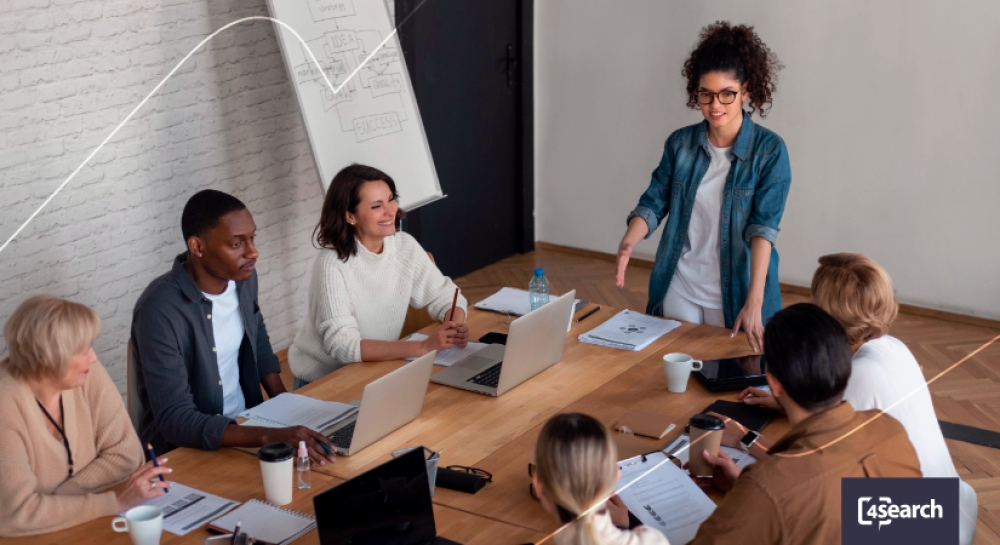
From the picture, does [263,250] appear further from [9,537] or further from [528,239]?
[9,537]

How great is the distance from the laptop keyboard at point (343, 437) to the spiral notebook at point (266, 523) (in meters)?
0.28

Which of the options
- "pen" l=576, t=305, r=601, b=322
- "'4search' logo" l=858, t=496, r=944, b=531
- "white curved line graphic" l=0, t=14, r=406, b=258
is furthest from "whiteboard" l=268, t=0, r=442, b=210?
"'4search' logo" l=858, t=496, r=944, b=531

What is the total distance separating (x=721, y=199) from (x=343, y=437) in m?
1.51

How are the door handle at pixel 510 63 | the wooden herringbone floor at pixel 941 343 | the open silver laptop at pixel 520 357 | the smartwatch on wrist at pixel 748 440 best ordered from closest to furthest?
the smartwatch on wrist at pixel 748 440
the open silver laptop at pixel 520 357
the wooden herringbone floor at pixel 941 343
the door handle at pixel 510 63

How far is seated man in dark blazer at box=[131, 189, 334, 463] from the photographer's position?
7.62 ft

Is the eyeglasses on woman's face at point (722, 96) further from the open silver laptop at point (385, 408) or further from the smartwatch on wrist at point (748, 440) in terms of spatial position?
the open silver laptop at point (385, 408)

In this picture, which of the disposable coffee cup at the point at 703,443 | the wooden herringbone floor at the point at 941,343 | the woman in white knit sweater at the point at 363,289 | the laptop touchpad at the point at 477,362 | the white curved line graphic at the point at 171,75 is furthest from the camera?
the white curved line graphic at the point at 171,75

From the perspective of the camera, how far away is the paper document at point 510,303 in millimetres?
3281

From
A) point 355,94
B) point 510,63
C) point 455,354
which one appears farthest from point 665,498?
point 510,63

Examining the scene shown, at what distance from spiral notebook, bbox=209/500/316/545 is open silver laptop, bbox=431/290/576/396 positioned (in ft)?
2.36

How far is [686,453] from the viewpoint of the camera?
7.38 ft

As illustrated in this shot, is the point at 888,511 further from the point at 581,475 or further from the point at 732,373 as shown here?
the point at 732,373

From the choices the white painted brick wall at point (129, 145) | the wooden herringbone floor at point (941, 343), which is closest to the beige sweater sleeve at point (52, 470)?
the white painted brick wall at point (129, 145)

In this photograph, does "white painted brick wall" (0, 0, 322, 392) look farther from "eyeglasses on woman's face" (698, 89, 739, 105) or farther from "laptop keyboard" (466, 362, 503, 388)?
"eyeglasses on woman's face" (698, 89, 739, 105)
